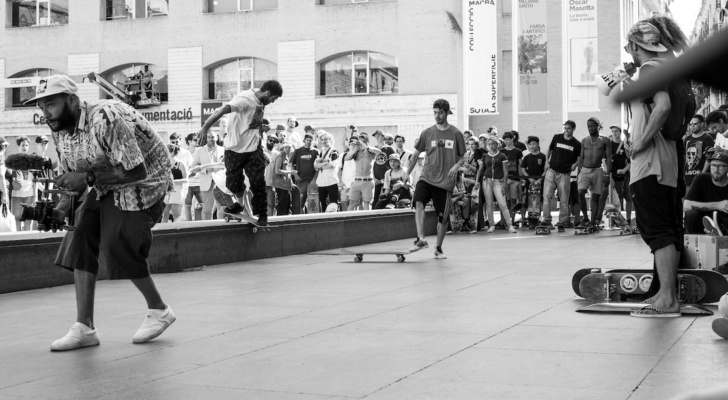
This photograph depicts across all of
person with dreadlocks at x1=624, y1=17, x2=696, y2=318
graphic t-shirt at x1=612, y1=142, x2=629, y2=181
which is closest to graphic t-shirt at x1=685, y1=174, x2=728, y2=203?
person with dreadlocks at x1=624, y1=17, x2=696, y2=318

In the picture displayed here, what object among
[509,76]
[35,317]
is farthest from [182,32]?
[35,317]

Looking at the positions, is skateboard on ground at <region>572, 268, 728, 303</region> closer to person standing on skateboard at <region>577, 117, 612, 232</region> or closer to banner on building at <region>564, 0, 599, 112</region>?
person standing on skateboard at <region>577, 117, 612, 232</region>

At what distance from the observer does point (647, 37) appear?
588cm

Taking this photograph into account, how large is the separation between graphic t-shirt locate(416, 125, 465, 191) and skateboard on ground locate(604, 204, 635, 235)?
6.66 metres

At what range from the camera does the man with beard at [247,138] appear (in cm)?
1065

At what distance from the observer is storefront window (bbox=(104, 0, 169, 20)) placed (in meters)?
39.0

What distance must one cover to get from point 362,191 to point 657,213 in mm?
13761

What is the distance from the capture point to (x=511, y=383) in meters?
4.13

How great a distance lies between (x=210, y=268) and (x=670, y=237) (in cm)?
630

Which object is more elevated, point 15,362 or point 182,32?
point 182,32

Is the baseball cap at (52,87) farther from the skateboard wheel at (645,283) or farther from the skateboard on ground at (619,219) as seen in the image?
the skateboard on ground at (619,219)

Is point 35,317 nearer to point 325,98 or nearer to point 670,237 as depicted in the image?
point 670,237

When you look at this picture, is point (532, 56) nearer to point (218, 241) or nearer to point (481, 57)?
point (481, 57)

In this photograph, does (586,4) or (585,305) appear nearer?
(585,305)
